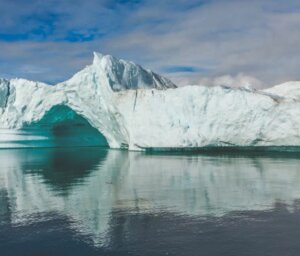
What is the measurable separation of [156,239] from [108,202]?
3.82 meters

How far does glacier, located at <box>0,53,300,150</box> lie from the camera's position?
2672 centimetres

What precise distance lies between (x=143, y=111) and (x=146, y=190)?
54.0 ft

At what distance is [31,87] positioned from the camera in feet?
116

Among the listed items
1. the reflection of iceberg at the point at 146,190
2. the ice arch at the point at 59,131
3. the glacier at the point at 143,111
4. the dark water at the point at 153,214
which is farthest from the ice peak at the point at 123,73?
the dark water at the point at 153,214

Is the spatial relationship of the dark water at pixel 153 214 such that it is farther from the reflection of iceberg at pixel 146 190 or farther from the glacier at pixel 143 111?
the glacier at pixel 143 111

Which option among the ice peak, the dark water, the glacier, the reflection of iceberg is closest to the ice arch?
the glacier

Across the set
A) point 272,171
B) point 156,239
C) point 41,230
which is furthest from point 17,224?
point 272,171

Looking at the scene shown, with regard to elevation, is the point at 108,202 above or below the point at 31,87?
below

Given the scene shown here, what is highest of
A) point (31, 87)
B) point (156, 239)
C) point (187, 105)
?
point (31, 87)

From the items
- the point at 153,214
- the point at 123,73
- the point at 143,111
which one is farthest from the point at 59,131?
the point at 153,214

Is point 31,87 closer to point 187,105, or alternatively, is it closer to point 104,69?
point 104,69

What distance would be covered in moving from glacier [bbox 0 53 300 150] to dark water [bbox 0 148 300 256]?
8.96 m

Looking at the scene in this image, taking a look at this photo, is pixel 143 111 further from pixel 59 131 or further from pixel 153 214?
pixel 153 214

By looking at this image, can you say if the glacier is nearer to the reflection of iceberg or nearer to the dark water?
the reflection of iceberg
